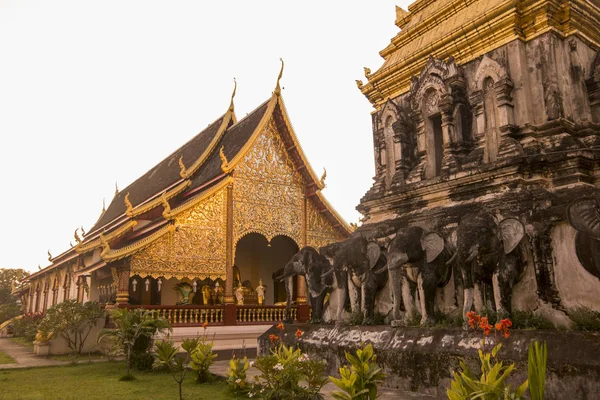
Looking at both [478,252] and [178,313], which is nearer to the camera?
[478,252]

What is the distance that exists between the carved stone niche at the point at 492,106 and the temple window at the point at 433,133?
57 cm

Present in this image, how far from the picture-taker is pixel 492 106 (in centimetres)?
573

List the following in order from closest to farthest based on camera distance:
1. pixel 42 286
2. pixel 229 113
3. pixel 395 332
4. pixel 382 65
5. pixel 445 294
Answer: pixel 395 332
pixel 445 294
pixel 382 65
pixel 229 113
pixel 42 286

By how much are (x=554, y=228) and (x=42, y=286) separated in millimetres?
19720

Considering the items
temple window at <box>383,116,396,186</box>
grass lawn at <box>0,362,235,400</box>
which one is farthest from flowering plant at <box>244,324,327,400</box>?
temple window at <box>383,116,396,186</box>

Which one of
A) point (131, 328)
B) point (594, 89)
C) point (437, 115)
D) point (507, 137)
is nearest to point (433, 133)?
point (437, 115)

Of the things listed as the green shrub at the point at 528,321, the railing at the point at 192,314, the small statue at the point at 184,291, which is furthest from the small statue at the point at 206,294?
the green shrub at the point at 528,321

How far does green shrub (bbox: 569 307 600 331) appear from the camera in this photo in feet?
12.7

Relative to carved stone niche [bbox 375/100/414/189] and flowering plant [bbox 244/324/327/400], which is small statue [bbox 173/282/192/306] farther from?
flowering plant [bbox 244/324/327/400]

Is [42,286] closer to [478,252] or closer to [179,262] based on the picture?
[179,262]

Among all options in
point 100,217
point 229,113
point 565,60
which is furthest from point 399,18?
point 100,217

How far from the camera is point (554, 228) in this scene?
455cm

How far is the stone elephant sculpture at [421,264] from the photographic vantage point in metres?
5.02

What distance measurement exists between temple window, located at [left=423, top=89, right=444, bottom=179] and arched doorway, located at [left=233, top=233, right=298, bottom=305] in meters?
8.74
